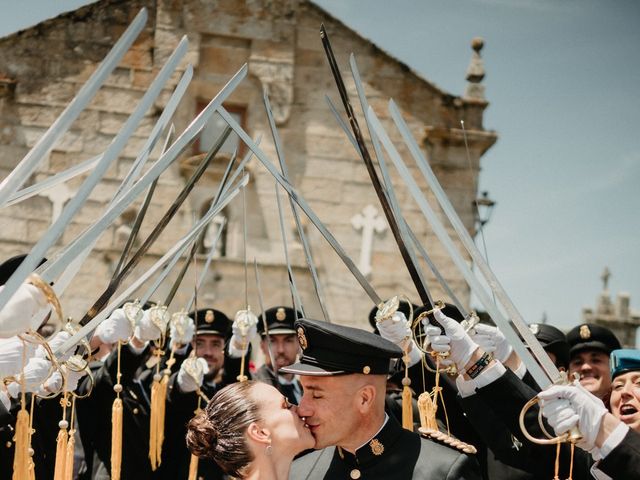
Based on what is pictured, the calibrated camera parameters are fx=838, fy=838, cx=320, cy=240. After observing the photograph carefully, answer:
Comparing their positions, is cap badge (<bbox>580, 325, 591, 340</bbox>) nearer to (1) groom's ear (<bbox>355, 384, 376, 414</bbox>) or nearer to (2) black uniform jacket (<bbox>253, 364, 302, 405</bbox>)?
(2) black uniform jacket (<bbox>253, 364, 302, 405</bbox>)

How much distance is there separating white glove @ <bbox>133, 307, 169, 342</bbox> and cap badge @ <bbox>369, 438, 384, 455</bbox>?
2.03 meters

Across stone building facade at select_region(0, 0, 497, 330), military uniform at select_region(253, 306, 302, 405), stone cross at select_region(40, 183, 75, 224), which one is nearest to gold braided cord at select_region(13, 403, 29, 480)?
military uniform at select_region(253, 306, 302, 405)

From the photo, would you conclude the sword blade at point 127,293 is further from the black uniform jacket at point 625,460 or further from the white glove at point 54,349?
the black uniform jacket at point 625,460

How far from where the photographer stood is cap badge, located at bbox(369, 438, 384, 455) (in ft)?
10.7

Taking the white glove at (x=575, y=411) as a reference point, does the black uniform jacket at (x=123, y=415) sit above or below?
below

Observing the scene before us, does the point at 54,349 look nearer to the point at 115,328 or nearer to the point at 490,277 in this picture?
the point at 115,328

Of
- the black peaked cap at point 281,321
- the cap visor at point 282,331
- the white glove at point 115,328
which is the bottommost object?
the cap visor at point 282,331

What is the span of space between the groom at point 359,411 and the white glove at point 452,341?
0.56ft

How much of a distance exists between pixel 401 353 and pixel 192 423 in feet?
2.84

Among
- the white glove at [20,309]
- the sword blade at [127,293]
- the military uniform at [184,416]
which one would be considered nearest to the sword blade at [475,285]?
the sword blade at [127,293]

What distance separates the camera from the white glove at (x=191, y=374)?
579 centimetres

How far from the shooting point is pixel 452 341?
327 cm

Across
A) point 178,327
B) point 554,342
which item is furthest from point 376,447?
point 178,327

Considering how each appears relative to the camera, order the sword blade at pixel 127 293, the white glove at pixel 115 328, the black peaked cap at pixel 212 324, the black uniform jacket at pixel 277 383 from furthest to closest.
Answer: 1. the black peaked cap at pixel 212 324
2. the black uniform jacket at pixel 277 383
3. the white glove at pixel 115 328
4. the sword blade at pixel 127 293
